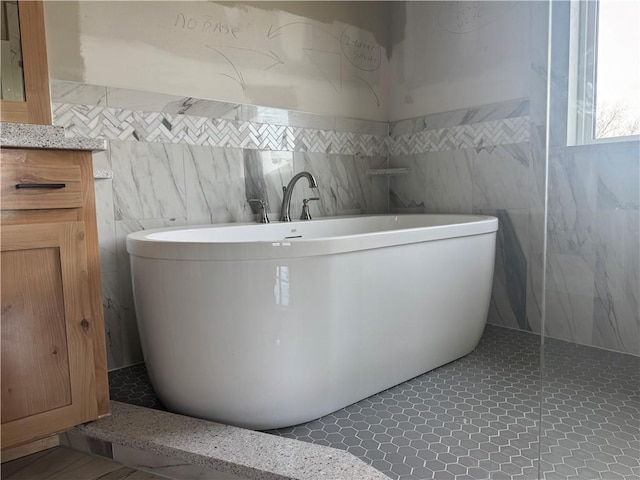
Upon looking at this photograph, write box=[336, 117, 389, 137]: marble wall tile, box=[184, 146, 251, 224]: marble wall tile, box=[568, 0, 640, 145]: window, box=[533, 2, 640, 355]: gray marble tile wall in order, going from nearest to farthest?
box=[568, 0, 640, 145]: window
box=[533, 2, 640, 355]: gray marble tile wall
box=[184, 146, 251, 224]: marble wall tile
box=[336, 117, 389, 137]: marble wall tile

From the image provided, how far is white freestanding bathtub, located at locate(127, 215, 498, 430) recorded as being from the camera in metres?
1.38

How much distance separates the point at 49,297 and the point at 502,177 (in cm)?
221

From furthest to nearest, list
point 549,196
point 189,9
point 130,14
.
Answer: point 189,9, point 130,14, point 549,196

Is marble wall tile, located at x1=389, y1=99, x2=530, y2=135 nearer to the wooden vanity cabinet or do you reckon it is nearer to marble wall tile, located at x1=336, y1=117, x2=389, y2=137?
marble wall tile, located at x1=336, y1=117, x2=389, y2=137

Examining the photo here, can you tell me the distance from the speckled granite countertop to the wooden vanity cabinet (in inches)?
1.2

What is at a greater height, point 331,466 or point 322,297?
point 322,297

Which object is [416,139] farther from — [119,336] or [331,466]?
[331,466]

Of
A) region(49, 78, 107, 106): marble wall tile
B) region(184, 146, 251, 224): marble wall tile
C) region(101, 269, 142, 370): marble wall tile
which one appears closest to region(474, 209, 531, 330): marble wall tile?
region(184, 146, 251, 224): marble wall tile

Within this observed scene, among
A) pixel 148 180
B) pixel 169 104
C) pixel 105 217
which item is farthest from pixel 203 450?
pixel 169 104

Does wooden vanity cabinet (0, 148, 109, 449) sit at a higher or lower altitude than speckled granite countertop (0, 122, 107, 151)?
lower

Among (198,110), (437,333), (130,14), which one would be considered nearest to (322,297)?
(437,333)

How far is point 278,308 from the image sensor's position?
1.40 meters

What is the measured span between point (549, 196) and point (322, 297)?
3.54 feet

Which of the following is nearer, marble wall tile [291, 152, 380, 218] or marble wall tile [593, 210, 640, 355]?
marble wall tile [593, 210, 640, 355]
